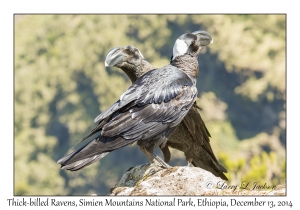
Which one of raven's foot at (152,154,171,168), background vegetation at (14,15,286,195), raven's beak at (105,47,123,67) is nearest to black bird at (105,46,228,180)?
raven's beak at (105,47,123,67)

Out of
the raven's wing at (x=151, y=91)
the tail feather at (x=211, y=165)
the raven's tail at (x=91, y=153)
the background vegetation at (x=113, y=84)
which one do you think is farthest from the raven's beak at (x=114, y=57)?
the background vegetation at (x=113, y=84)

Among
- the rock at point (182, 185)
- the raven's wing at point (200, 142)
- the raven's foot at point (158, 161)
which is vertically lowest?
the rock at point (182, 185)

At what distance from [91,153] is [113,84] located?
168 ft

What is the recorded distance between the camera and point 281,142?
183ft

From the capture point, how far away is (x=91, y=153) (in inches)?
367

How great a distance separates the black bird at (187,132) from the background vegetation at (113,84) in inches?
1483

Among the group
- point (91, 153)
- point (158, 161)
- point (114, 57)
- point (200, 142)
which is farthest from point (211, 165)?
point (91, 153)

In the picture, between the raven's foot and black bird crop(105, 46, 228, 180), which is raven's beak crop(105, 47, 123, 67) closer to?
black bird crop(105, 46, 228, 180)

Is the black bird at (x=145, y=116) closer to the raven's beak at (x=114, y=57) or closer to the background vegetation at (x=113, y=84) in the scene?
the raven's beak at (x=114, y=57)

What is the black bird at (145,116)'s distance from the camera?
30.8 ft

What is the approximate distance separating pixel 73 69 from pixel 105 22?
5.62 m

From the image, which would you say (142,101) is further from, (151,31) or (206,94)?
(151,31)

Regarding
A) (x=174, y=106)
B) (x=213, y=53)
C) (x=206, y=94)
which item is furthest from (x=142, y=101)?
(x=213, y=53)
